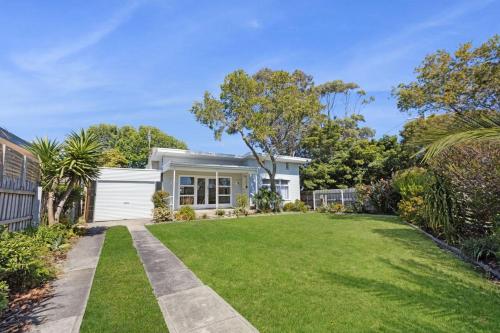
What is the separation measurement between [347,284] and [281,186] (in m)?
17.9

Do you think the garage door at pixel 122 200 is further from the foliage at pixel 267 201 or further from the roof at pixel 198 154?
the foliage at pixel 267 201

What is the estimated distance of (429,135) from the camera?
418 cm

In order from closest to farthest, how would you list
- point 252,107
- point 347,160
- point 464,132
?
1. point 464,132
2. point 252,107
3. point 347,160

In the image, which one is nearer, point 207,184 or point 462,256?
point 462,256

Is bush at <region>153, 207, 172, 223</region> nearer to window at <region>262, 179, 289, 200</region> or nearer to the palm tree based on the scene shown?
window at <region>262, 179, 289, 200</region>

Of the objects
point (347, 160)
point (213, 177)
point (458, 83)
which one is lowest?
point (213, 177)

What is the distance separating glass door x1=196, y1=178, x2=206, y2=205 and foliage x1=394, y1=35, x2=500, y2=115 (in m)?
14.0

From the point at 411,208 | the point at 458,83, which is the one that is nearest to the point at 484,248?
the point at 411,208

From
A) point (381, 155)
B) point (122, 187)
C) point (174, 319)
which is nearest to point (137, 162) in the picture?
point (122, 187)

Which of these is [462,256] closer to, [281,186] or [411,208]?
[411,208]

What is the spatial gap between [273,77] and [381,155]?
11.9m

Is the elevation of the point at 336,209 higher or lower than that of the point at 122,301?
higher

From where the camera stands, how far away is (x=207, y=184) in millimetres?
19594

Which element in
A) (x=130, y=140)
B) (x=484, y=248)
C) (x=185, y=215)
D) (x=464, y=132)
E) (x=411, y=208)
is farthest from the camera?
(x=130, y=140)
